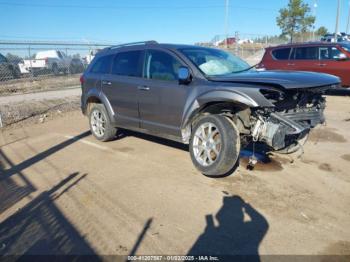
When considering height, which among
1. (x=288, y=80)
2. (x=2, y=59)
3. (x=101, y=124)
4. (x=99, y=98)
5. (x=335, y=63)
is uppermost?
(x=2, y=59)

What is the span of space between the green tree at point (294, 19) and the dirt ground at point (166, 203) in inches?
1207

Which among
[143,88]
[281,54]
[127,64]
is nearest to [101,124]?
[127,64]

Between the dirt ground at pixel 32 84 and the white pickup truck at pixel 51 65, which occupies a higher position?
the white pickup truck at pixel 51 65

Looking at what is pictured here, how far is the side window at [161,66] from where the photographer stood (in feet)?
16.3

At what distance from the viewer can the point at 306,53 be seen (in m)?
11.5

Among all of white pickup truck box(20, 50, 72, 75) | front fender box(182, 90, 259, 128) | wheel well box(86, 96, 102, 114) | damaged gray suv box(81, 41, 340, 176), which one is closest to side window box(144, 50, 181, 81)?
damaged gray suv box(81, 41, 340, 176)

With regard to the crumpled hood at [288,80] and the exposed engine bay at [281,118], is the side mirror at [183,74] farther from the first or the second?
the exposed engine bay at [281,118]

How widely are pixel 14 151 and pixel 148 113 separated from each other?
9.29 feet

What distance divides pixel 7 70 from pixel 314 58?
15.2 m

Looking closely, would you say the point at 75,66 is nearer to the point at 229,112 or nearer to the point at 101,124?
the point at 101,124

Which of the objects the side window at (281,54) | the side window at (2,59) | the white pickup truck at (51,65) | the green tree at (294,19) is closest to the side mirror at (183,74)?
the side window at (281,54)

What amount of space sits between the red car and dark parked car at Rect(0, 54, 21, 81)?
13293 mm

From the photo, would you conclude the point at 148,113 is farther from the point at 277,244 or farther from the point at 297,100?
the point at 277,244

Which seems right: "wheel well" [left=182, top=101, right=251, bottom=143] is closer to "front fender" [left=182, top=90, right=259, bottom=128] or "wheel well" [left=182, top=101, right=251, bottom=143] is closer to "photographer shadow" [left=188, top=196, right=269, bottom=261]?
"front fender" [left=182, top=90, right=259, bottom=128]
